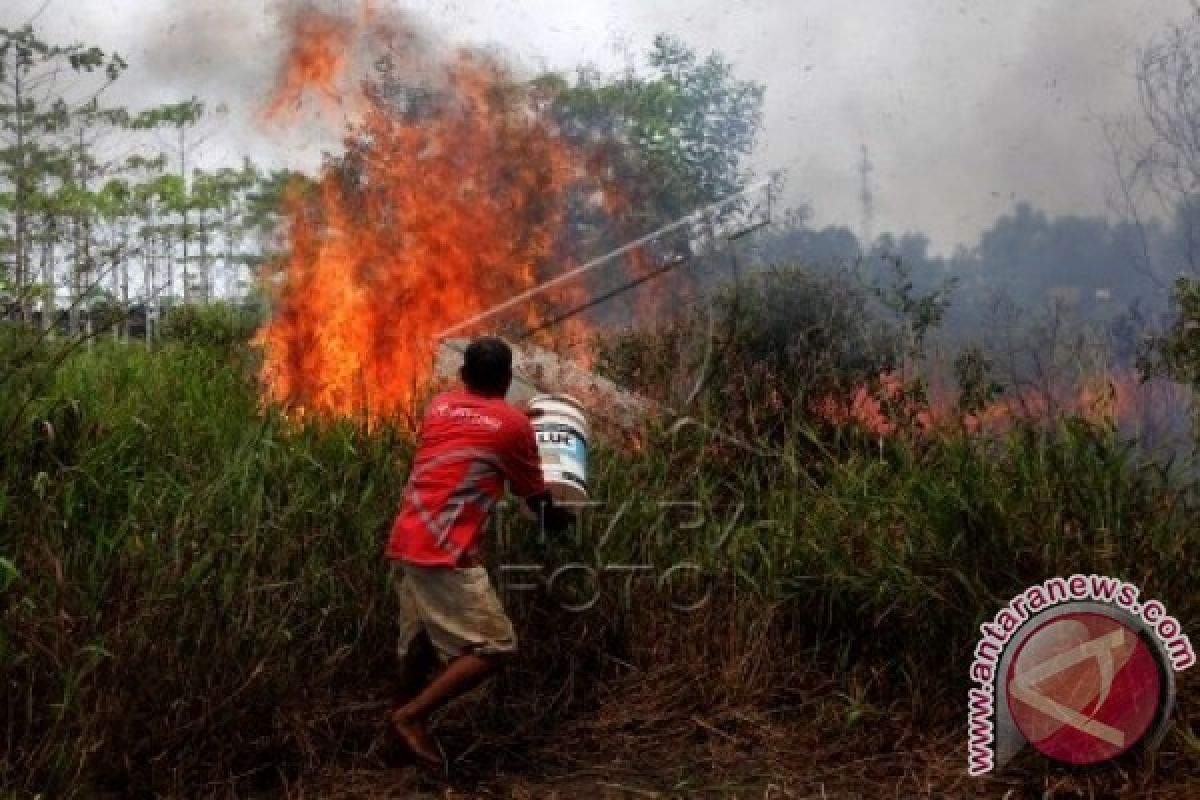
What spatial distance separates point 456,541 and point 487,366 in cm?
67

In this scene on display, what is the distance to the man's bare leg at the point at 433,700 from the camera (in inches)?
167

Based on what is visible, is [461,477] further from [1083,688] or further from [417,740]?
[1083,688]

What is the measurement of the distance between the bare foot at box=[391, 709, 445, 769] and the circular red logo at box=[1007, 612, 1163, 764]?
2.03 m

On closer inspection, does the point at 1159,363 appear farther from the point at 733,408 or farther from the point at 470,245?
the point at 470,245

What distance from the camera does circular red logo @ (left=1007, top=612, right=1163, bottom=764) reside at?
4.07 m

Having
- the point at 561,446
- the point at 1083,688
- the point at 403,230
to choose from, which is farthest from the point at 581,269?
the point at 1083,688

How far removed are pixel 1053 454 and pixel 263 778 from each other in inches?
126

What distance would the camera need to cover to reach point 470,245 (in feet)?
30.0

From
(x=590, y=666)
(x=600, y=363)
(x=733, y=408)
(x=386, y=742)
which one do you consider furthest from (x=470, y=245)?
(x=386, y=742)

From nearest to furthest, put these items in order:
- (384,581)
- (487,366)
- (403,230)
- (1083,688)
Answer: (1083,688) < (487,366) < (384,581) < (403,230)

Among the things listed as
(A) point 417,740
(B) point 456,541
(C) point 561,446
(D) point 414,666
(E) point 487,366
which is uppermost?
(E) point 487,366

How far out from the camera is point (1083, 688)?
4188mm

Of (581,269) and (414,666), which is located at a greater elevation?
(581,269)

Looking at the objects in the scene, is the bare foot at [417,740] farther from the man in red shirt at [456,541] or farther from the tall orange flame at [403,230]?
the tall orange flame at [403,230]
